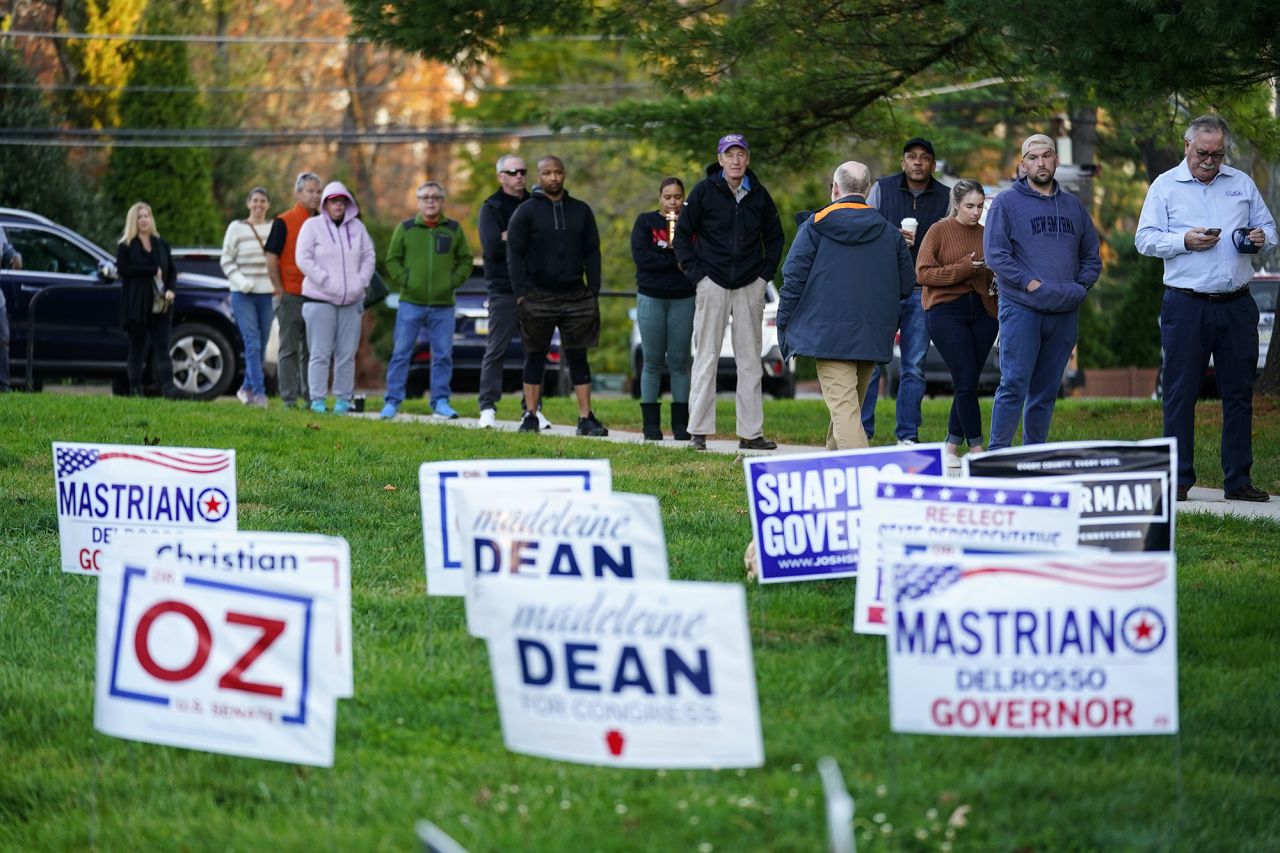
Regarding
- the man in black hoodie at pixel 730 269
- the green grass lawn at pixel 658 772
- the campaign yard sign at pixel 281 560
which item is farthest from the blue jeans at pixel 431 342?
the campaign yard sign at pixel 281 560

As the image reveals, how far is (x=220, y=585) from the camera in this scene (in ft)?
15.5

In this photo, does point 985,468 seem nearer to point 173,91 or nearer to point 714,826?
point 714,826

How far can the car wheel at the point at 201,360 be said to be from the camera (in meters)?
18.8

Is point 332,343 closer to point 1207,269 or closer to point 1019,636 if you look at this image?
point 1207,269

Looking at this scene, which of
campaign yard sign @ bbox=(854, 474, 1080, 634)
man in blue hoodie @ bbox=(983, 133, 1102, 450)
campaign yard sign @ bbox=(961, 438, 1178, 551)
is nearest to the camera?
campaign yard sign @ bbox=(854, 474, 1080, 634)

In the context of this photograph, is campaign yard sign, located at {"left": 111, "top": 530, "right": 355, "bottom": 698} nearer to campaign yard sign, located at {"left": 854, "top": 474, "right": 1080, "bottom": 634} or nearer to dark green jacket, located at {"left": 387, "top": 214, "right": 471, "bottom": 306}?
campaign yard sign, located at {"left": 854, "top": 474, "right": 1080, "bottom": 634}

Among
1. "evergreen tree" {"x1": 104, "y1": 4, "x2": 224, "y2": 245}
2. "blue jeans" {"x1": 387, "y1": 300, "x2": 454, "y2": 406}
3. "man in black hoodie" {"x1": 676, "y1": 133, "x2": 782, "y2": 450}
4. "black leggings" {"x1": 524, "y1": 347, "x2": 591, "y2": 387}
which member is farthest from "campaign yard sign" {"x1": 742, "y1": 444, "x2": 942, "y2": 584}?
"evergreen tree" {"x1": 104, "y1": 4, "x2": 224, "y2": 245}

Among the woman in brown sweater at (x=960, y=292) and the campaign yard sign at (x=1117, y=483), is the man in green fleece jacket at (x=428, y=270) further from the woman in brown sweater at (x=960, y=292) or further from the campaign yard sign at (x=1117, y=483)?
the campaign yard sign at (x=1117, y=483)

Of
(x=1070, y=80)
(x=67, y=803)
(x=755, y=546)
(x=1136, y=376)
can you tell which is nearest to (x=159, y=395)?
(x=1070, y=80)

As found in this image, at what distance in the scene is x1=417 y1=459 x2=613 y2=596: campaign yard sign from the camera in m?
5.96

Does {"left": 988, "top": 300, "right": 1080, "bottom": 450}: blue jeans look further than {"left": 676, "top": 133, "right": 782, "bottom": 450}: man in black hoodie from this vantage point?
No

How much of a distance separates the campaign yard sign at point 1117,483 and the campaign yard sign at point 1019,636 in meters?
1.70

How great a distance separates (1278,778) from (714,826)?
165 cm

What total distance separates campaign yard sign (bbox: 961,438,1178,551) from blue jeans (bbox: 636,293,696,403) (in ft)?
22.4
